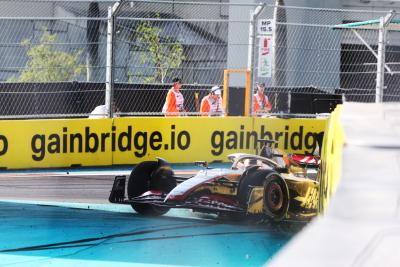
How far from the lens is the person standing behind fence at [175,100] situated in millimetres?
7758

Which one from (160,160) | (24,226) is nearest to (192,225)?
(160,160)

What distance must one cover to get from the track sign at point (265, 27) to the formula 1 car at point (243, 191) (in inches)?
54.7

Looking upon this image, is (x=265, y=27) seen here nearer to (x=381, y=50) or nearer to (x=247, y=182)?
(x=381, y=50)

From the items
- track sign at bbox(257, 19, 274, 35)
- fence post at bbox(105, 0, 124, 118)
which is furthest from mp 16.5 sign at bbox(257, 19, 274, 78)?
fence post at bbox(105, 0, 124, 118)

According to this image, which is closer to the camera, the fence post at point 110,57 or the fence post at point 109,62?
the fence post at point 110,57

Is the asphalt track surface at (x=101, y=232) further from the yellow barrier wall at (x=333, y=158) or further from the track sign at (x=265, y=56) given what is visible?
the yellow barrier wall at (x=333, y=158)

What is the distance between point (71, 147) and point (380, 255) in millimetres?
4651

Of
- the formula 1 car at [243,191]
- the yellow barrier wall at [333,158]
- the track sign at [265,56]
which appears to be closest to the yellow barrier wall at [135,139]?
the formula 1 car at [243,191]

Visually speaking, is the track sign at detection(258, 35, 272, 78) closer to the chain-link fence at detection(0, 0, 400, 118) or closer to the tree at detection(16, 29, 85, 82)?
the chain-link fence at detection(0, 0, 400, 118)

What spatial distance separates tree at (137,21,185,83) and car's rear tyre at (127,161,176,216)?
8.12 ft

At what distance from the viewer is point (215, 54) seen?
799 centimetres

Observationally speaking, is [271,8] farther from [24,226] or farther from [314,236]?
[314,236]

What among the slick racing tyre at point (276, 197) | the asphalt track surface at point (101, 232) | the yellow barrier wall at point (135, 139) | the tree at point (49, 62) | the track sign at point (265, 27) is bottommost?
the asphalt track surface at point (101, 232)

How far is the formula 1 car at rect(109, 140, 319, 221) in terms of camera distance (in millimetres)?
5223
